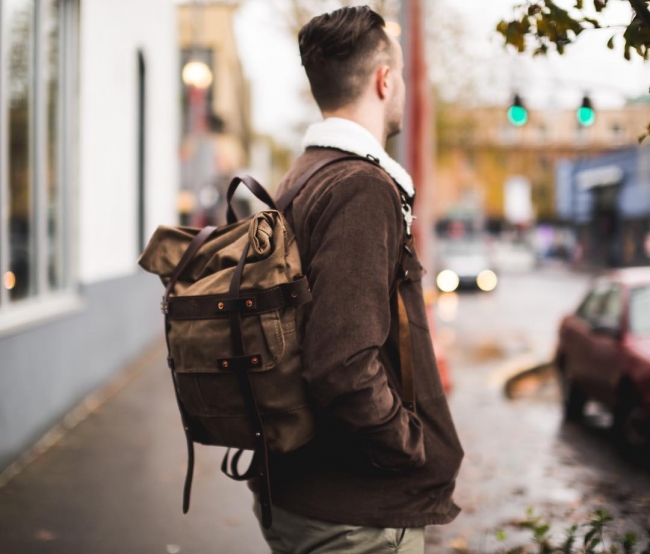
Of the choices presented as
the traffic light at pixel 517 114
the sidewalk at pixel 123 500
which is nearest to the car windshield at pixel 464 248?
the traffic light at pixel 517 114

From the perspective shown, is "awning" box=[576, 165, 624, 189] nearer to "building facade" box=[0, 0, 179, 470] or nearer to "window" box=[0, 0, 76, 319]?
"building facade" box=[0, 0, 179, 470]

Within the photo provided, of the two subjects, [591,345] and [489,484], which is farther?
[591,345]

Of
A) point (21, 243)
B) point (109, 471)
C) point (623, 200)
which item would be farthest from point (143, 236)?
point (623, 200)

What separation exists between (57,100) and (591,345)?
5.77 meters

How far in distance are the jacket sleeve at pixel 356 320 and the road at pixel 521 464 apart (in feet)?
10.0

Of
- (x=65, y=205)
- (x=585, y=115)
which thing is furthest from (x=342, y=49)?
(x=585, y=115)

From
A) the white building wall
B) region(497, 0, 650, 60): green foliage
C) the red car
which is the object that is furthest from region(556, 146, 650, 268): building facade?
region(497, 0, 650, 60): green foliage

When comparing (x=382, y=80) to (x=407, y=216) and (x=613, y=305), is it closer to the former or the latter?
(x=407, y=216)

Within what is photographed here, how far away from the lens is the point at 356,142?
76.5 inches

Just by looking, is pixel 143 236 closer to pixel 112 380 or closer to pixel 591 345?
pixel 112 380

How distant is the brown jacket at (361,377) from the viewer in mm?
1693

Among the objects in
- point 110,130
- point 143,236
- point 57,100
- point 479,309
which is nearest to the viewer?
point 57,100

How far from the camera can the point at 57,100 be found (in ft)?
25.9

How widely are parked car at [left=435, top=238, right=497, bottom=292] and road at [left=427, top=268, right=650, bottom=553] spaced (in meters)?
15.5
